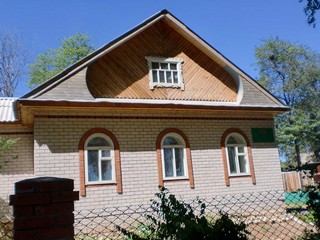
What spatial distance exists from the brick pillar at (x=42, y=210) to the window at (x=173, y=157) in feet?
26.2

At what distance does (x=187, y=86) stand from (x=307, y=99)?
2401cm

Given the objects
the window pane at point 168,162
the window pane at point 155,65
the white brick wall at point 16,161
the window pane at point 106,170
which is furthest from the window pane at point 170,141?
the white brick wall at point 16,161

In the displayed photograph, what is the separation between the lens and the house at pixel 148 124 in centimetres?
934

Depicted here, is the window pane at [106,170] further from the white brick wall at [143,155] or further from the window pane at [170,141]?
the window pane at [170,141]

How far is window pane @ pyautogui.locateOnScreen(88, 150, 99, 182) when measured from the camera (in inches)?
377

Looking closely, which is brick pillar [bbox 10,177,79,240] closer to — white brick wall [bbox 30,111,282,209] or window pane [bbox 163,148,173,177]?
white brick wall [bbox 30,111,282,209]

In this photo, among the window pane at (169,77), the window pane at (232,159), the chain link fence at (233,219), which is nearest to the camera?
the chain link fence at (233,219)

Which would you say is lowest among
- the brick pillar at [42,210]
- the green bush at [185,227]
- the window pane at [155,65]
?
the green bush at [185,227]

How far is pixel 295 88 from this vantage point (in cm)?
3183

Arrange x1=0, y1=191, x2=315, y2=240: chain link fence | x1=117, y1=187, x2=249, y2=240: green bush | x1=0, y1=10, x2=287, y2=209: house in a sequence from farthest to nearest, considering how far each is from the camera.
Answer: x1=0, y1=10, x2=287, y2=209: house → x1=0, y1=191, x2=315, y2=240: chain link fence → x1=117, y1=187, x2=249, y2=240: green bush

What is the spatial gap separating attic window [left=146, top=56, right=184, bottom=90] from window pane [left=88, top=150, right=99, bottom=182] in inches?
124

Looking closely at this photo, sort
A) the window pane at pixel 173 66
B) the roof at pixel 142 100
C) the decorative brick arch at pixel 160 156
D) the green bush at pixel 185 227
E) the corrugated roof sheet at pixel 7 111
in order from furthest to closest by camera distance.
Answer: the window pane at pixel 173 66, the corrugated roof sheet at pixel 7 111, the decorative brick arch at pixel 160 156, the roof at pixel 142 100, the green bush at pixel 185 227

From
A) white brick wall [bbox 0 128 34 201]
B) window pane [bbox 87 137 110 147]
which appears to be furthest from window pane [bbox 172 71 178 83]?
white brick wall [bbox 0 128 34 201]

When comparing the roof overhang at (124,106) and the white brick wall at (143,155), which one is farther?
the white brick wall at (143,155)
